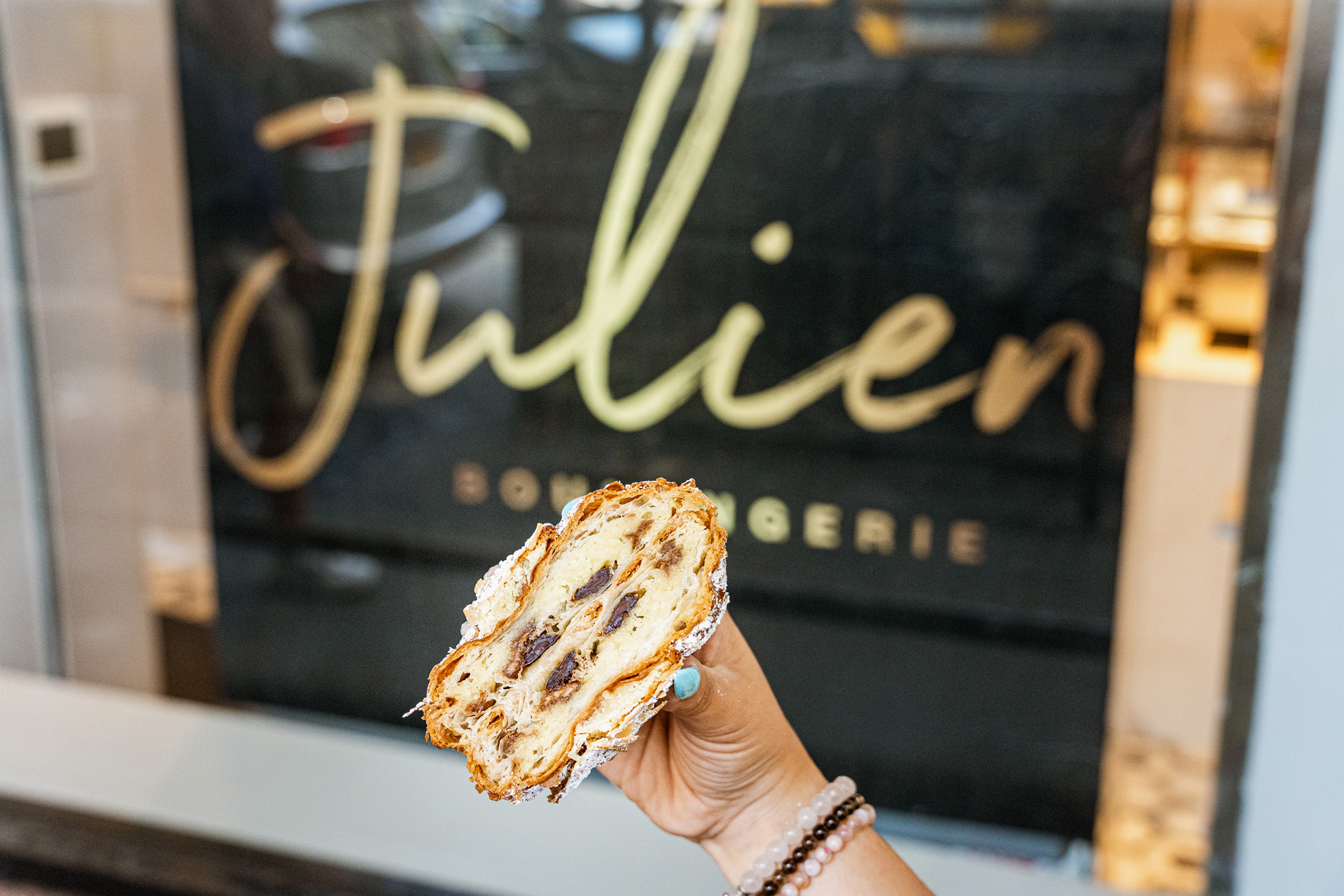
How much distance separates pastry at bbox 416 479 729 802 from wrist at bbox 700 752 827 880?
0.15 metres

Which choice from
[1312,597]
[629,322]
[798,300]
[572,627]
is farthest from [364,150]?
[1312,597]

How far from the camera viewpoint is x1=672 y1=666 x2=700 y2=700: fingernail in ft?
2.62

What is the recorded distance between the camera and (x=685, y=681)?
0.80m

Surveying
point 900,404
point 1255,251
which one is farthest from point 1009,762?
point 1255,251

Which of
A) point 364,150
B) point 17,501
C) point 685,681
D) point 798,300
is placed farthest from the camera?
point 17,501

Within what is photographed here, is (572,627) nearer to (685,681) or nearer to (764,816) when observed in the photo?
(685,681)

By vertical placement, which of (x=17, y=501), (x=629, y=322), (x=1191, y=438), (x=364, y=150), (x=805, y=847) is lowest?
(x=17, y=501)

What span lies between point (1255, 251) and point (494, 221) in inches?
49.0

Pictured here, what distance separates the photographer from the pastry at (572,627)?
829mm

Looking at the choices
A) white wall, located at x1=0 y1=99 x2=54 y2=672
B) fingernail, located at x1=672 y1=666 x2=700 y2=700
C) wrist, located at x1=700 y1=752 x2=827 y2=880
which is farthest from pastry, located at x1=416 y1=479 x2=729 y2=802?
white wall, located at x1=0 y1=99 x2=54 y2=672

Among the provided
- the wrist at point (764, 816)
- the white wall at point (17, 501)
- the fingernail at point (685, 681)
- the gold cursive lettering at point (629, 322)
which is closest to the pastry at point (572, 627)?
the fingernail at point (685, 681)

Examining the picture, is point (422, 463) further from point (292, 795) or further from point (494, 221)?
point (292, 795)

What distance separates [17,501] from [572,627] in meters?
2.06

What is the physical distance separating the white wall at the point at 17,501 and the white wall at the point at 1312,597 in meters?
A: 2.39
